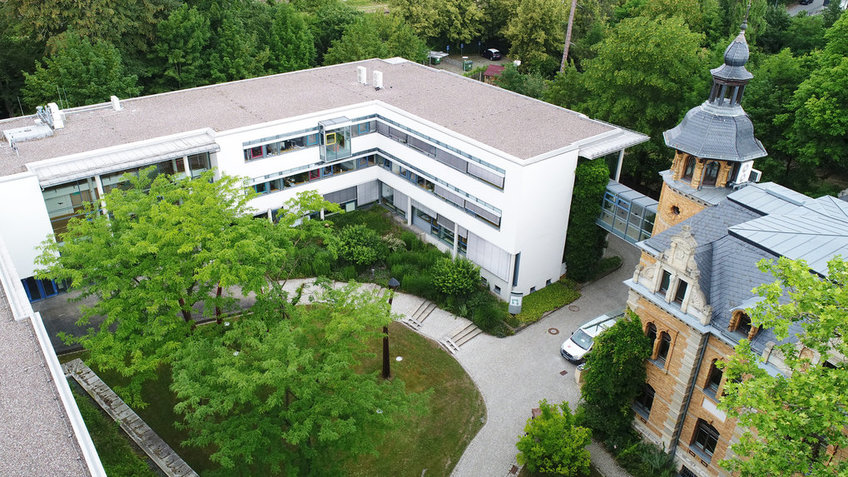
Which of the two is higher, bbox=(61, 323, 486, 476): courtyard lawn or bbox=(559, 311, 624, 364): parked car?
bbox=(559, 311, 624, 364): parked car

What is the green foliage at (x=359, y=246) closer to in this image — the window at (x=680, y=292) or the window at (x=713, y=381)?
the window at (x=680, y=292)

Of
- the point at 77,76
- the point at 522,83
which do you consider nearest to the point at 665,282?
the point at 522,83

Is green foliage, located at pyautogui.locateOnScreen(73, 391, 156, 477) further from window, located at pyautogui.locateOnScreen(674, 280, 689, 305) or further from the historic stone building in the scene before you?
window, located at pyautogui.locateOnScreen(674, 280, 689, 305)

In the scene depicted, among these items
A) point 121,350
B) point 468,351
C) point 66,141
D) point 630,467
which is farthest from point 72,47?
point 630,467

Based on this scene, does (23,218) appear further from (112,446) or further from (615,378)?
(615,378)

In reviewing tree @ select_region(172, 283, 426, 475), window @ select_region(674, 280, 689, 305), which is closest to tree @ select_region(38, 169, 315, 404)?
tree @ select_region(172, 283, 426, 475)
